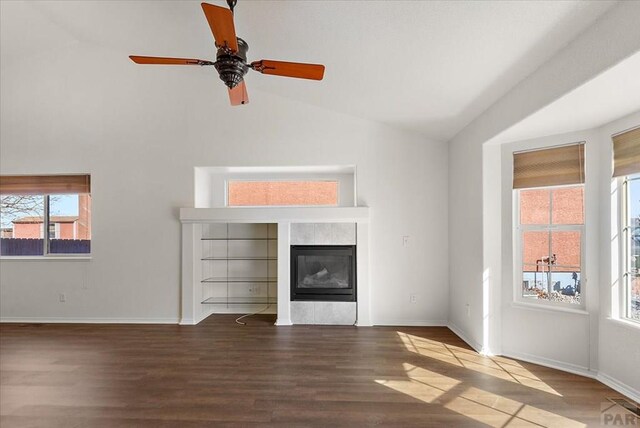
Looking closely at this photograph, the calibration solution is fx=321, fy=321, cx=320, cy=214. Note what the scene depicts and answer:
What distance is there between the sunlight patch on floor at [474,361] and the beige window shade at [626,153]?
1880 millimetres

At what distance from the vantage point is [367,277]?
436 centimetres

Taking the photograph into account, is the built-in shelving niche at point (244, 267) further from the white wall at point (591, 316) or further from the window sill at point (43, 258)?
the white wall at point (591, 316)

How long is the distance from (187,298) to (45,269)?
2.14 meters

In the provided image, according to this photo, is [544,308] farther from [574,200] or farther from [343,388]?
[343,388]

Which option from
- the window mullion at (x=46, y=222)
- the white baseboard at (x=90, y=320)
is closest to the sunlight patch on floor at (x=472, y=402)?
the white baseboard at (x=90, y=320)

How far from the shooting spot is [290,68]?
7.39 feet

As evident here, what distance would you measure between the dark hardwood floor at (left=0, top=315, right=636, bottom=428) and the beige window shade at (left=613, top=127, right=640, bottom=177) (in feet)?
5.85

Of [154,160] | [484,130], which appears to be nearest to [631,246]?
[484,130]

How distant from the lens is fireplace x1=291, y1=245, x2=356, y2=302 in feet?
14.4

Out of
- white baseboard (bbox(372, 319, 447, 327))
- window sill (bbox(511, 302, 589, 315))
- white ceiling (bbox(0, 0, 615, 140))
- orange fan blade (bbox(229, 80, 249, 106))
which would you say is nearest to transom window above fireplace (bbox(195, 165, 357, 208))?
white ceiling (bbox(0, 0, 615, 140))

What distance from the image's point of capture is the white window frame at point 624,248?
268 centimetres

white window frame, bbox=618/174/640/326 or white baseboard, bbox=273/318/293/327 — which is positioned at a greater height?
white window frame, bbox=618/174/640/326

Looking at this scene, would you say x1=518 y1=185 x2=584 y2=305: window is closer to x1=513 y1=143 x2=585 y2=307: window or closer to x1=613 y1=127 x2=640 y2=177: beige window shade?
x1=513 y1=143 x2=585 y2=307: window

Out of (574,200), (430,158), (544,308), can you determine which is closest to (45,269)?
(430,158)
